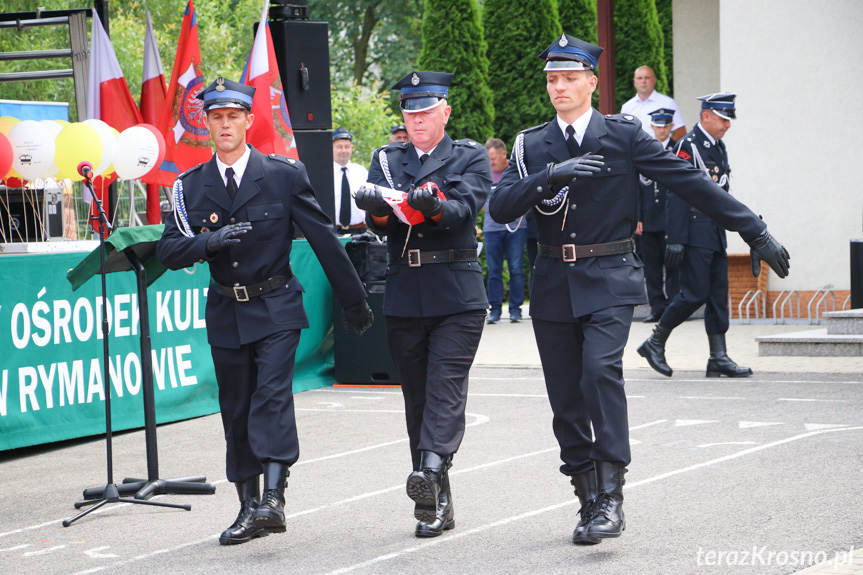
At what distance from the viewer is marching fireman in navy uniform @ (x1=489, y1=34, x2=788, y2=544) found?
5.72 metres

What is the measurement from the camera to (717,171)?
10711mm

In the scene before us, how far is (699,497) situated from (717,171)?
4.75m

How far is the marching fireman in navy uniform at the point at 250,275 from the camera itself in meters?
6.05

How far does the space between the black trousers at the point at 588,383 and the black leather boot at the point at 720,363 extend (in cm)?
511

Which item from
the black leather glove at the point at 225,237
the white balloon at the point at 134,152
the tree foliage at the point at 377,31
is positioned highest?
the tree foliage at the point at 377,31

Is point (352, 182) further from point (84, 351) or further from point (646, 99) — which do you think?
point (84, 351)

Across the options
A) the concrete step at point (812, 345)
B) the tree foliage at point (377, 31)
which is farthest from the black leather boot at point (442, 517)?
the tree foliage at point (377, 31)

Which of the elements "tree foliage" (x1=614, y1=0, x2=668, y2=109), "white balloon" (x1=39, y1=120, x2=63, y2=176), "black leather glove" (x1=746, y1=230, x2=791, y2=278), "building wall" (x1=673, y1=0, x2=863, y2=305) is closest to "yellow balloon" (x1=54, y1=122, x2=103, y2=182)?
"white balloon" (x1=39, y1=120, x2=63, y2=176)

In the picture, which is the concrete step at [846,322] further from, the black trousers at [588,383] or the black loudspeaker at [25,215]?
the black loudspeaker at [25,215]

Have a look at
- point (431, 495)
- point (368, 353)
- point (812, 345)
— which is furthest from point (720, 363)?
point (431, 495)

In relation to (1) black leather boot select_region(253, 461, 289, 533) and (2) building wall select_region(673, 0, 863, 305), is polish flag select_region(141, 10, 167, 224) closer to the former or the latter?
(2) building wall select_region(673, 0, 863, 305)

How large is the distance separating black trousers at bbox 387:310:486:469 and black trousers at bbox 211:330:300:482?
55 cm

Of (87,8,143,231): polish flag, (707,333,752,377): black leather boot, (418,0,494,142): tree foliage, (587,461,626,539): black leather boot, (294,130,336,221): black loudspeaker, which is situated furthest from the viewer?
(418,0,494,142): tree foliage

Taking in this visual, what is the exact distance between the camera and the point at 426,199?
5.82m
